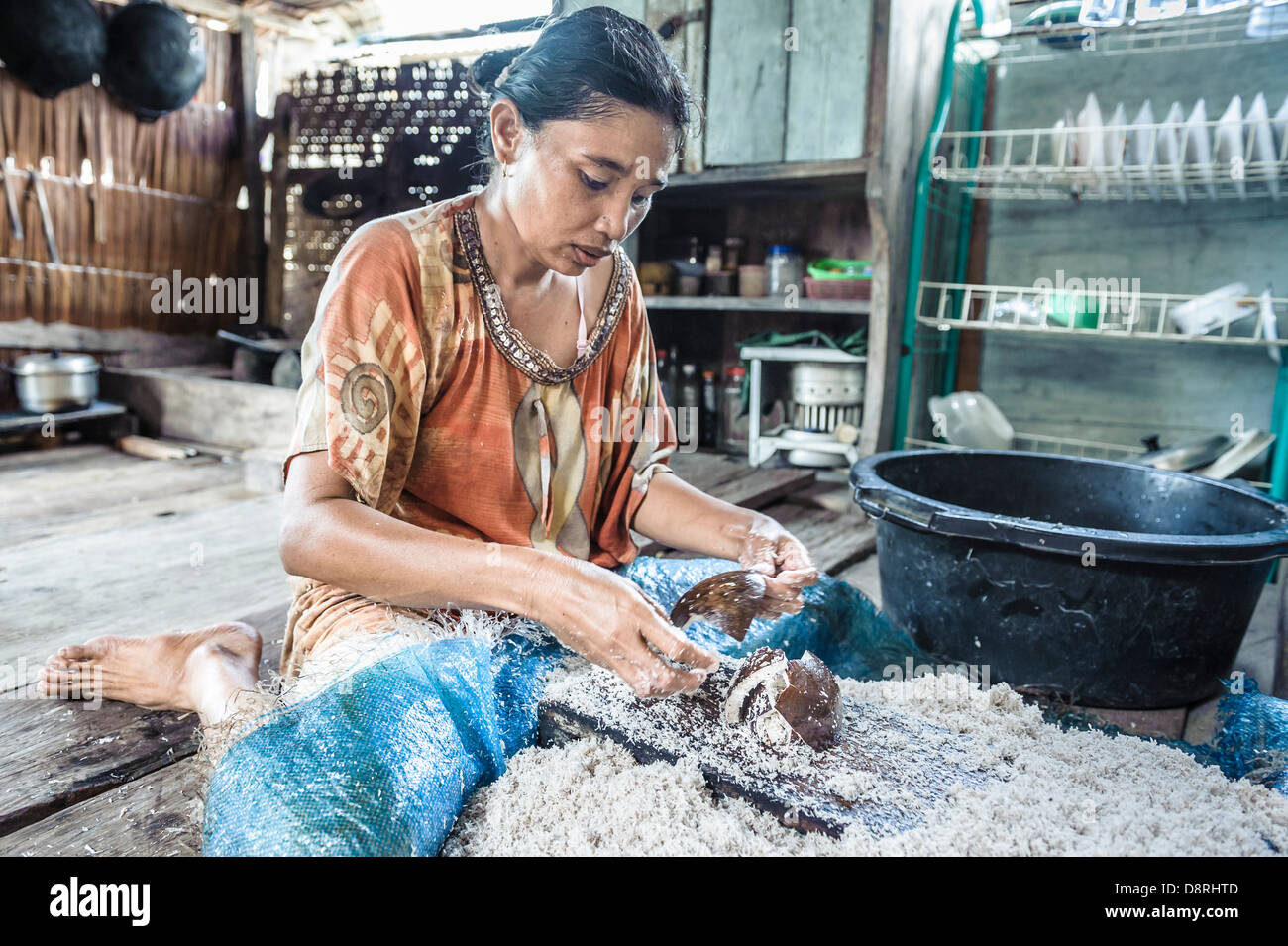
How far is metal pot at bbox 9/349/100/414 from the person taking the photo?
→ 5.00m

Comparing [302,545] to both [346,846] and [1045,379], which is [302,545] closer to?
[346,846]

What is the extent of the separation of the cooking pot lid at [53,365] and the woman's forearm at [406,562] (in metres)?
4.62

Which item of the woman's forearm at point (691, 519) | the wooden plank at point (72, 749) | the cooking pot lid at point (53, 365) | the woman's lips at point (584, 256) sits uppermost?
the woman's lips at point (584, 256)

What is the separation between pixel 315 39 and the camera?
679 cm

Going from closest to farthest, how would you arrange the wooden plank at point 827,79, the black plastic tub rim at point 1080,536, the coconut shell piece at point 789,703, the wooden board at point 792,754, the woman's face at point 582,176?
the wooden board at point 792,754 < the coconut shell piece at point 789,703 < the woman's face at point 582,176 < the black plastic tub rim at point 1080,536 < the wooden plank at point 827,79

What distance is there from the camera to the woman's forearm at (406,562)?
52.4 inches

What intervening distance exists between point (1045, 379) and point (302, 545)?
3.69 metres

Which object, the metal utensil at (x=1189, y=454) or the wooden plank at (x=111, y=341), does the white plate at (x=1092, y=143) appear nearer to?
the metal utensil at (x=1189, y=454)

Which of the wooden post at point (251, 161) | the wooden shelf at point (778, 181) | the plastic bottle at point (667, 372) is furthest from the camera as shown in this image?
the wooden post at point (251, 161)

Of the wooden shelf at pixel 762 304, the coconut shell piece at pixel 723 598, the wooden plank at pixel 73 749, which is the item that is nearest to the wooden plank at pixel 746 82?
the wooden shelf at pixel 762 304

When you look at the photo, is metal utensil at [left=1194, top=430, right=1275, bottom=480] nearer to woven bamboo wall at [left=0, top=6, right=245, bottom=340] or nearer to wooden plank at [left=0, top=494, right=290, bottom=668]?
wooden plank at [left=0, top=494, right=290, bottom=668]

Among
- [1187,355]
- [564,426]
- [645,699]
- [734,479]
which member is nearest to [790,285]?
[734,479]

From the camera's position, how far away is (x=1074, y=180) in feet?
11.3
